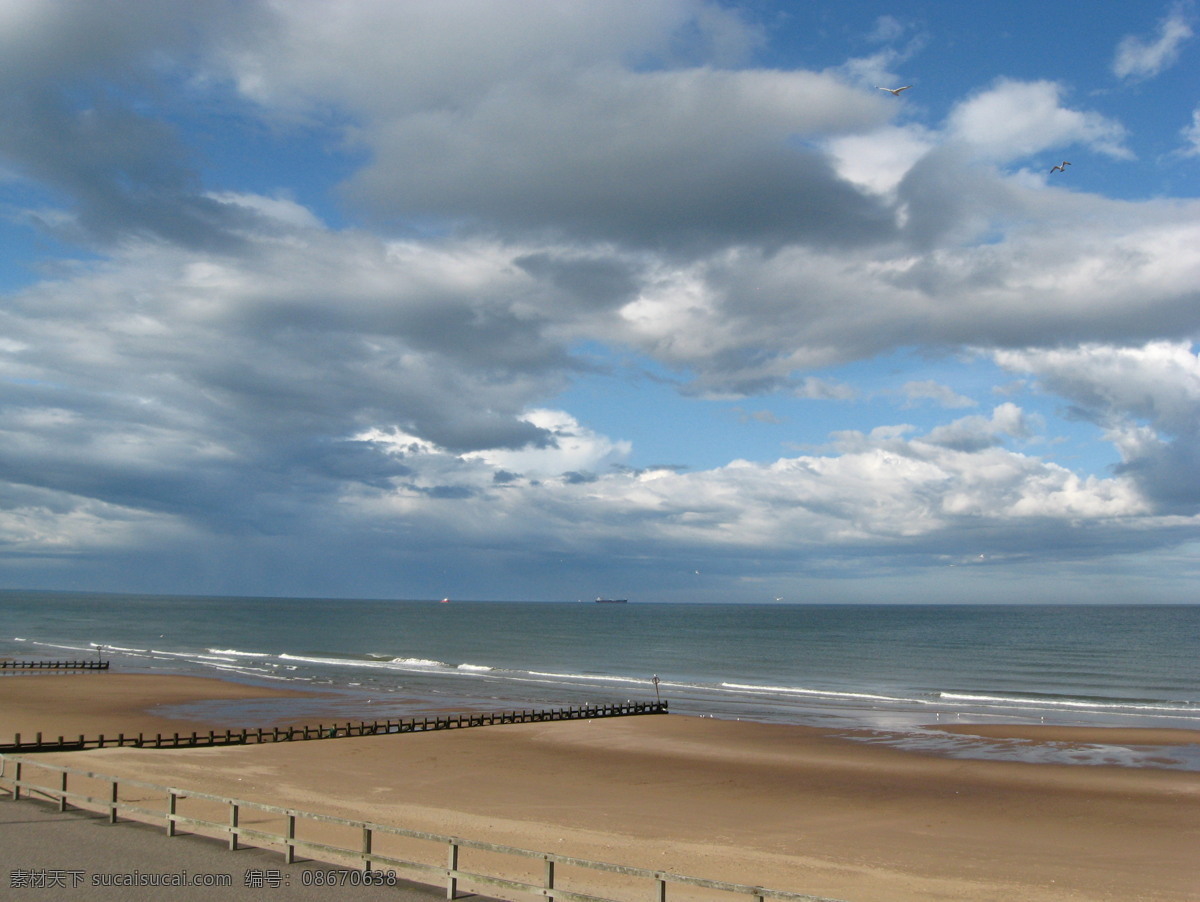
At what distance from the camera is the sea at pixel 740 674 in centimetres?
4897

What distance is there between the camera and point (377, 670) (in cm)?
7975

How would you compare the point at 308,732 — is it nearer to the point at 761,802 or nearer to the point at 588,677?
the point at 761,802

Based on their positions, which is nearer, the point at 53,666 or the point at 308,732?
the point at 308,732

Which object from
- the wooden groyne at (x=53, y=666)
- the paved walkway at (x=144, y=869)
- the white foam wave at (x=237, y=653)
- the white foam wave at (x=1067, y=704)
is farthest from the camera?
the white foam wave at (x=237, y=653)

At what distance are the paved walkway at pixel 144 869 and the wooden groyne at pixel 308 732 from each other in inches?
621

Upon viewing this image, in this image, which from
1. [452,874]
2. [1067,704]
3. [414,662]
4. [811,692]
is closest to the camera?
[452,874]

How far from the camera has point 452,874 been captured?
1182 centimetres

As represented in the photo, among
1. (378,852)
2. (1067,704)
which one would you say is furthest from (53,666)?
(1067,704)

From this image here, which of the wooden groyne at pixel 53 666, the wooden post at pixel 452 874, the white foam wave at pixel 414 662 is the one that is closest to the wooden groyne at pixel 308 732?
the wooden post at pixel 452 874

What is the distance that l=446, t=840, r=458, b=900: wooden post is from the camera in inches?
464

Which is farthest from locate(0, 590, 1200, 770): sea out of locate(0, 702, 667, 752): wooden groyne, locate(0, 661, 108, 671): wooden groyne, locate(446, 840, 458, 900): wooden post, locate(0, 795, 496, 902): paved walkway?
locate(446, 840, 458, 900): wooden post

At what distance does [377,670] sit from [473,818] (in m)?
60.2

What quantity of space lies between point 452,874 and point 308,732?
27.9 metres

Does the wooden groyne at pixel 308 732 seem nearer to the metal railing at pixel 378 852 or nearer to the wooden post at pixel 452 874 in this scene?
the metal railing at pixel 378 852
